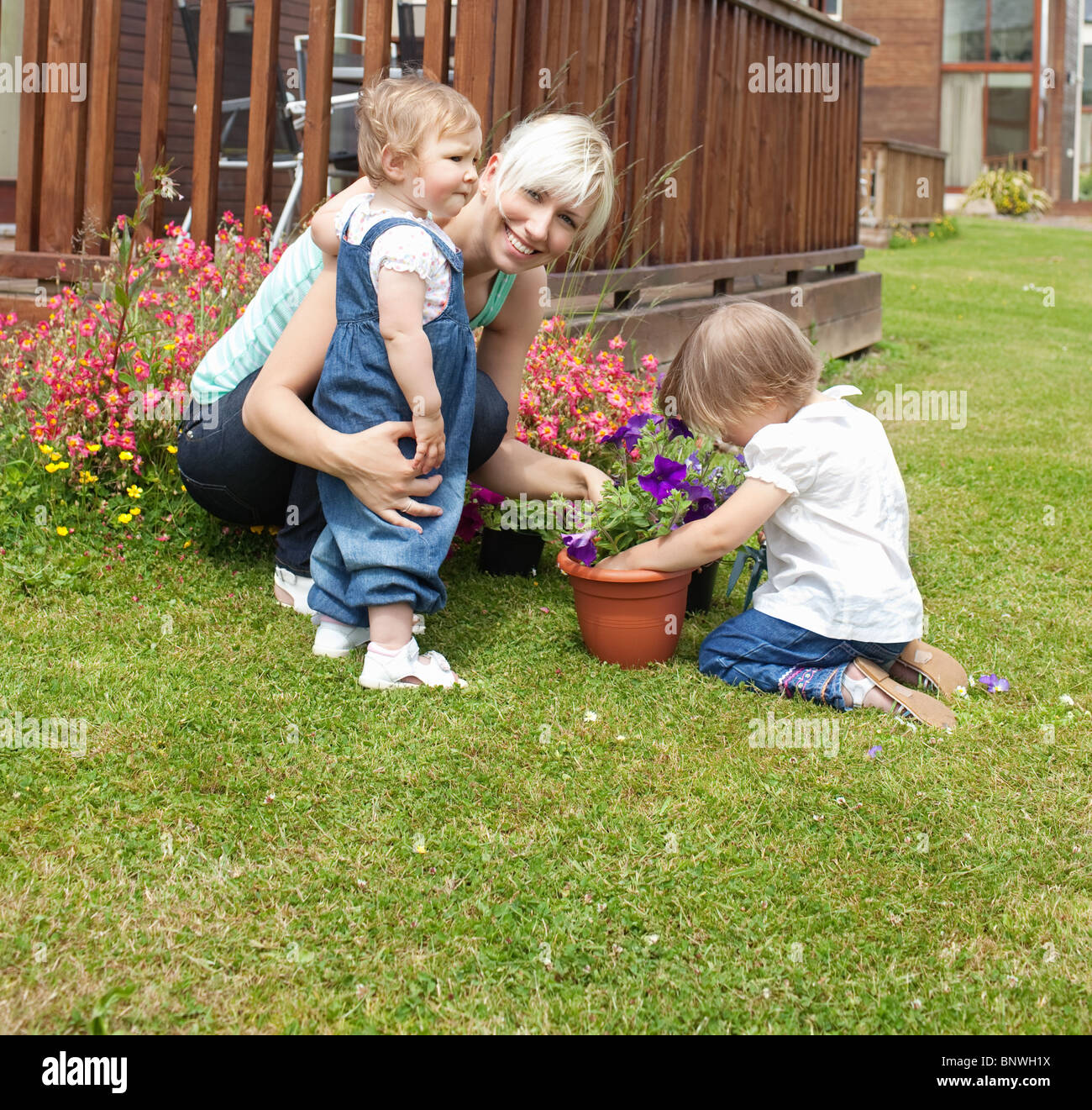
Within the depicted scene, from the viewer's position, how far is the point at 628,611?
2854 mm

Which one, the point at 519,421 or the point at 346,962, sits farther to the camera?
the point at 519,421

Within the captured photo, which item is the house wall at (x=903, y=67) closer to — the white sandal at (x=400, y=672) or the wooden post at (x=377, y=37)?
the wooden post at (x=377, y=37)

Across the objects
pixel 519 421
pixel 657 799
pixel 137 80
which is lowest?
pixel 657 799

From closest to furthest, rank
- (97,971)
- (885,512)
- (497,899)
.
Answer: (97,971)
(497,899)
(885,512)

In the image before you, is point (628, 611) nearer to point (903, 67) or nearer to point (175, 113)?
point (175, 113)

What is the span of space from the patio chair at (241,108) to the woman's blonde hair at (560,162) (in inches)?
104

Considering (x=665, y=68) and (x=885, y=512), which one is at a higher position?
(x=665, y=68)

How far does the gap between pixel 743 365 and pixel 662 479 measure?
0.34 m

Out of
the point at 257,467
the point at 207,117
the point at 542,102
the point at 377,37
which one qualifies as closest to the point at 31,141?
the point at 207,117

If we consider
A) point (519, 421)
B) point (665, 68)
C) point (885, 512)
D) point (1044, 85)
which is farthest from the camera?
point (1044, 85)

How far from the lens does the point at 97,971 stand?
1.73 meters

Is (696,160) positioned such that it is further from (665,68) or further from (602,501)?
(602,501)
